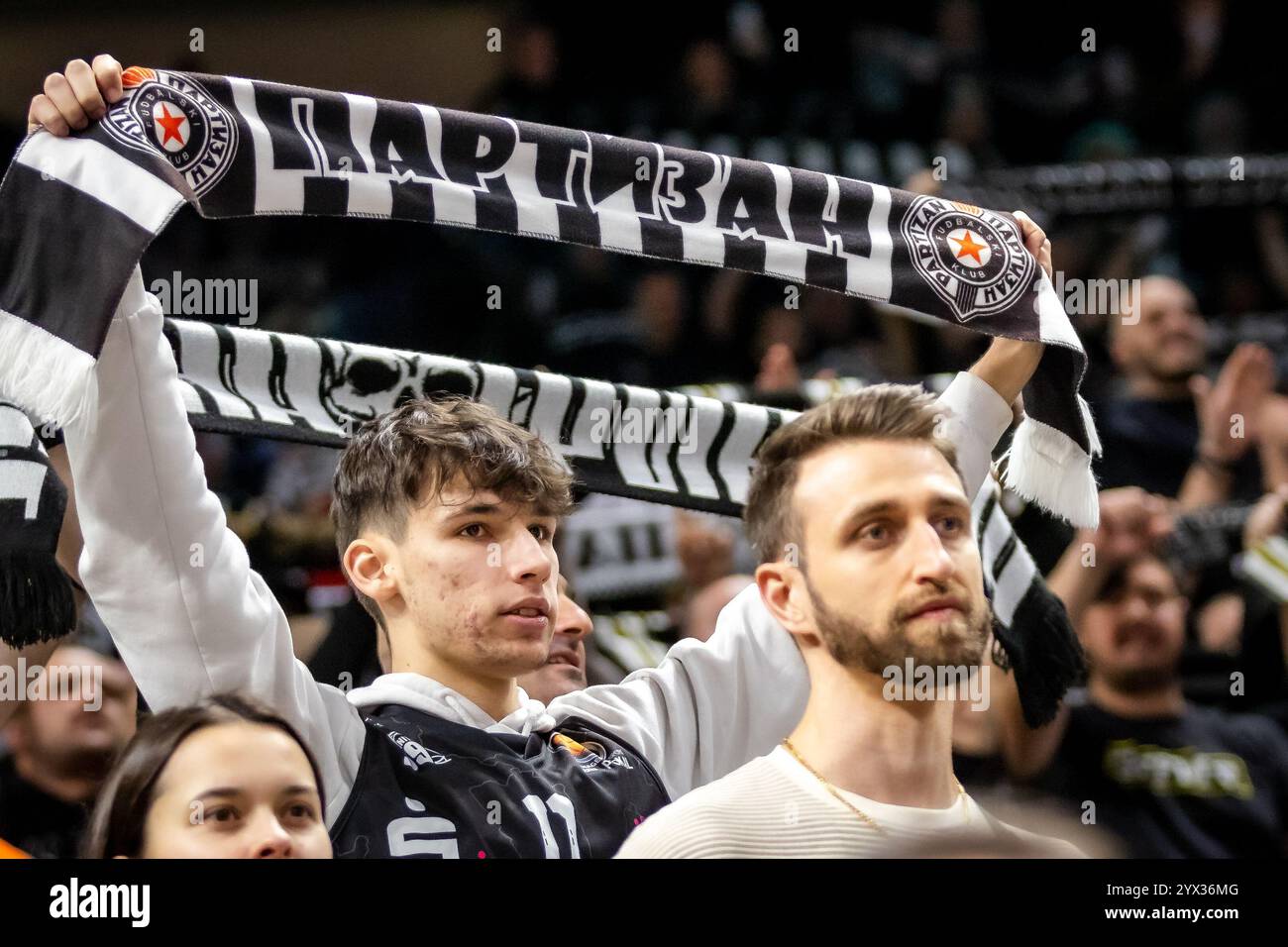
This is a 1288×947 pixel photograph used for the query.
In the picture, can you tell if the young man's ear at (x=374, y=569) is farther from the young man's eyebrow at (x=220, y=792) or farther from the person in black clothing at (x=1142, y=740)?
the person in black clothing at (x=1142, y=740)

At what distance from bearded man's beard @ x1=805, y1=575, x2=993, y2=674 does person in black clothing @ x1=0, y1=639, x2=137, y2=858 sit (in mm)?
1222

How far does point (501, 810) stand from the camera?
5.76ft

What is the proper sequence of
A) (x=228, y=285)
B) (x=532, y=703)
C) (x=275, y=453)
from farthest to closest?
(x=275, y=453) → (x=228, y=285) → (x=532, y=703)

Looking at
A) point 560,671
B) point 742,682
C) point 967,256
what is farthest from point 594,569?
point 967,256

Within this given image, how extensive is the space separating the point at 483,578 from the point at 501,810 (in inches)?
9.8

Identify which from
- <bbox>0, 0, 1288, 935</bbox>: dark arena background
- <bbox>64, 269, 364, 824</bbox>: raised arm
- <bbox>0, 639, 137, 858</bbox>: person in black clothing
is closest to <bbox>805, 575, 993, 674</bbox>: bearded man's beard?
<bbox>0, 0, 1288, 935</bbox>: dark arena background

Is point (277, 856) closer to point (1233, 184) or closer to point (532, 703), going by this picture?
point (532, 703)

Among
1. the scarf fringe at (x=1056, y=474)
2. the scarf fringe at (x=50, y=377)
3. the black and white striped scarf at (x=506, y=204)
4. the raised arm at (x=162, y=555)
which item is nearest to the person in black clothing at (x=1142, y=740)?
the scarf fringe at (x=1056, y=474)

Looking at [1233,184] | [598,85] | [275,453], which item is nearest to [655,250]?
[275,453]

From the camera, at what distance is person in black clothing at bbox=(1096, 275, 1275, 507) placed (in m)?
3.29

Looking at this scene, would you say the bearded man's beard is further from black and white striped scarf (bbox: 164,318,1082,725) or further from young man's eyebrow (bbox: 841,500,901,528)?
black and white striped scarf (bbox: 164,318,1082,725)

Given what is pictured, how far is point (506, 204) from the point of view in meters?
1.99

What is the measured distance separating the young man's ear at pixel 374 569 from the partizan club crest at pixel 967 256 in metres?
0.76
